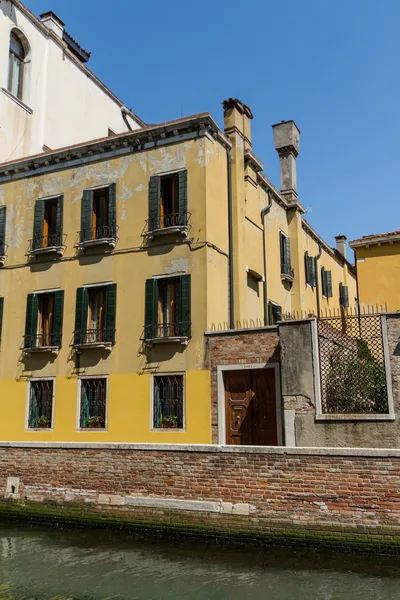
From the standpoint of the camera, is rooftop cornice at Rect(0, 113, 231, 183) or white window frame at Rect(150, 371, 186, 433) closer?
white window frame at Rect(150, 371, 186, 433)

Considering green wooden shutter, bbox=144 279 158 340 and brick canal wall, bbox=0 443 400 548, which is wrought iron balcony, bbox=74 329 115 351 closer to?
green wooden shutter, bbox=144 279 158 340

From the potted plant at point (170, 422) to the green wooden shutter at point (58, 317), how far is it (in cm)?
370

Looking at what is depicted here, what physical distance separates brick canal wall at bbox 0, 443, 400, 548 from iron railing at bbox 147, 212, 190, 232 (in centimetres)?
576

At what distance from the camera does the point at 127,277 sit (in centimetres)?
1484

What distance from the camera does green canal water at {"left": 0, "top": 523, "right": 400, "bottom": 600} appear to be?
7926mm

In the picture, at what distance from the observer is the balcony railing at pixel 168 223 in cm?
1422

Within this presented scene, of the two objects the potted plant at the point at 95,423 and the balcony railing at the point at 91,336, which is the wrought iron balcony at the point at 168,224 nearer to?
the balcony railing at the point at 91,336

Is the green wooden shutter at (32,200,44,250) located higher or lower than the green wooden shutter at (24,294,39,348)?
higher

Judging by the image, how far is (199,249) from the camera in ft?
46.2

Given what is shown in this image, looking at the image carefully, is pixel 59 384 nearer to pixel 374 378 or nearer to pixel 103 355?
pixel 103 355

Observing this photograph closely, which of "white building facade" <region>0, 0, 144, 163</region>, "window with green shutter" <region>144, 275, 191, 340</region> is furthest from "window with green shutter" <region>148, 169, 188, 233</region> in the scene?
"white building facade" <region>0, 0, 144, 163</region>

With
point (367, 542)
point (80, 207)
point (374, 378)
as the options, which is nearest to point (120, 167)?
point (80, 207)

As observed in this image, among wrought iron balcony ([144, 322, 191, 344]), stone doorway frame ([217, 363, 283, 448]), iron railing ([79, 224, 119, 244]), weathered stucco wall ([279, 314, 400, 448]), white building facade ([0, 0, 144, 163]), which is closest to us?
weathered stucco wall ([279, 314, 400, 448])

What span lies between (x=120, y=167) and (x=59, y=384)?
6060 millimetres
